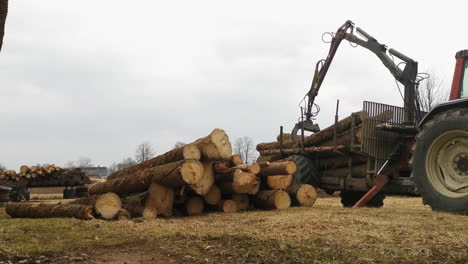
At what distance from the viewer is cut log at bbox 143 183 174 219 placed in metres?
8.33

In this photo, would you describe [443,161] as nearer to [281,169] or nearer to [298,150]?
[281,169]

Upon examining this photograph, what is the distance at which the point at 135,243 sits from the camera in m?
5.52

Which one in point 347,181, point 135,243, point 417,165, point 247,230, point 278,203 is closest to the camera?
point 135,243

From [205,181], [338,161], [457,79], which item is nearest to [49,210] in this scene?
[205,181]

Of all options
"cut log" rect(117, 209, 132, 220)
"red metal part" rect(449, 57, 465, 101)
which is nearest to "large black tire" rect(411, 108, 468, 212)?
"red metal part" rect(449, 57, 465, 101)

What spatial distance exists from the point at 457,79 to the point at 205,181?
4629mm

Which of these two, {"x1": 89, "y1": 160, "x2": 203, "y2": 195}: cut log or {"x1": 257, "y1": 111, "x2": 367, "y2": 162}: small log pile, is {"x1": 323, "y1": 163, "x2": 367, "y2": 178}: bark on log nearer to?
{"x1": 257, "y1": 111, "x2": 367, "y2": 162}: small log pile

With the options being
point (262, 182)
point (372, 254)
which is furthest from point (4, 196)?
point (372, 254)

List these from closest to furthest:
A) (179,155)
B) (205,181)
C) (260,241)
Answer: (260,241) → (179,155) → (205,181)

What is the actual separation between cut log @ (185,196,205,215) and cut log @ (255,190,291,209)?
3.74 feet

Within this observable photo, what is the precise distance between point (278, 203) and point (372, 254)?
4739 mm

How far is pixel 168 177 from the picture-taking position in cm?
820

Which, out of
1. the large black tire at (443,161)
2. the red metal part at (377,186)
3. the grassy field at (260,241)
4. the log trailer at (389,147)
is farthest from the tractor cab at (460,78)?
the grassy field at (260,241)

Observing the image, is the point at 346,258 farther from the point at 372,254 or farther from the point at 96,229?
the point at 96,229
